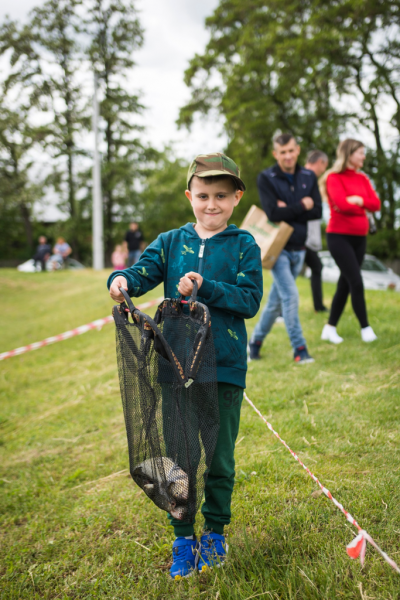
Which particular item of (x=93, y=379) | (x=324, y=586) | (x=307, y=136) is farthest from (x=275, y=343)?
(x=307, y=136)

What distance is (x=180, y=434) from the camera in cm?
185

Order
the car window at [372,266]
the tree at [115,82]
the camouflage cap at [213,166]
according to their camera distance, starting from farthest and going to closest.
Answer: the tree at [115,82] → the car window at [372,266] → the camouflage cap at [213,166]

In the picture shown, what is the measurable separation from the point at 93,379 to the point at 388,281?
9.16 meters

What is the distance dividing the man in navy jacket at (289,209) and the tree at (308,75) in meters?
14.3

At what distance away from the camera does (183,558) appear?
6.85 ft

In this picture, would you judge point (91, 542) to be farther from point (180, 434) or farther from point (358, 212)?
point (358, 212)

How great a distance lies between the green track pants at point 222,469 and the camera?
2.10 metres

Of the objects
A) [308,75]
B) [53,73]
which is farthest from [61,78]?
[308,75]

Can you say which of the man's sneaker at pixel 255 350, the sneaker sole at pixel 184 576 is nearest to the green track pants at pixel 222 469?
the sneaker sole at pixel 184 576

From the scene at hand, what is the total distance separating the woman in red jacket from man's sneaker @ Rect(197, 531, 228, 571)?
3.44 metres

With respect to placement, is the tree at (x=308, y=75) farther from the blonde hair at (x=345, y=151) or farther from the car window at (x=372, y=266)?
the blonde hair at (x=345, y=151)

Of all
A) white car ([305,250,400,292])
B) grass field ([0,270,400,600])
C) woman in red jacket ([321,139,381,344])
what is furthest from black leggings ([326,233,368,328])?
white car ([305,250,400,292])

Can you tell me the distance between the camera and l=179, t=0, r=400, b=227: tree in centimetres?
1669

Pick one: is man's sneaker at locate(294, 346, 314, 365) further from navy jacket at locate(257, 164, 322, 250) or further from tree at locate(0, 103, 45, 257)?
tree at locate(0, 103, 45, 257)
